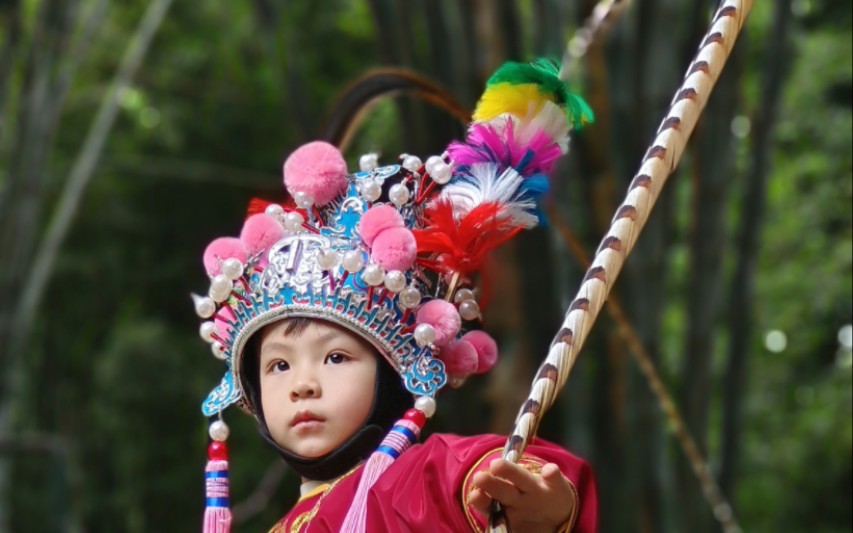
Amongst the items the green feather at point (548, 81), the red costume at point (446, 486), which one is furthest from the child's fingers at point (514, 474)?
the green feather at point (548, 81)

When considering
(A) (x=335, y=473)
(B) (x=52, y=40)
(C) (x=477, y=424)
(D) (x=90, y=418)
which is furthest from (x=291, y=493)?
(A) (x=335, y=473)

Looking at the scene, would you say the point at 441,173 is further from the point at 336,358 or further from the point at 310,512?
the point at 310,512

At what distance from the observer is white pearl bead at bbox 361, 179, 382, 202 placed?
7.30 feet

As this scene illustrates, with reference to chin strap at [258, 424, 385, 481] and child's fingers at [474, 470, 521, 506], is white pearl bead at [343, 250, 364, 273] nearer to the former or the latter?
chin strap at [258, 424, 385, 481]

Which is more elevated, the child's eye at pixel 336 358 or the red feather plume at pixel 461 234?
the red feather plume at pixel 461 234

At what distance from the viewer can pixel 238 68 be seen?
32.0 feet

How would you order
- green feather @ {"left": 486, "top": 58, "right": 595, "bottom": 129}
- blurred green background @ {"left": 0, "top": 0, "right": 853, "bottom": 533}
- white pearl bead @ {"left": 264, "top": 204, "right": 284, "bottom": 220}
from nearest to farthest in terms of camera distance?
green feather @ {"left": 486, "top": 58, "right": 595, "bottom": 129} → white pearl bead @ {"left": 264, "top": 204, "right": 284, "bottom": 220} → blurred green background @ {"left": 0, "top": 0, "right": 853, "bottom": 533}

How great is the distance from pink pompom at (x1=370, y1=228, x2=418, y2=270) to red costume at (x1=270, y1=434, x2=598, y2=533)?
26 centimetres

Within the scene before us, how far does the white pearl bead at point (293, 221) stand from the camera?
2.25 metres

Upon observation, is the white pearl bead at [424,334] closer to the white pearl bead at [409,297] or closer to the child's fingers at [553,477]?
the white pearl bead at [409,297]

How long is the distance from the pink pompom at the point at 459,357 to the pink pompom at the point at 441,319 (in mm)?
60

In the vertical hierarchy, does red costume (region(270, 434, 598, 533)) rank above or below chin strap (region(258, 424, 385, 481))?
below

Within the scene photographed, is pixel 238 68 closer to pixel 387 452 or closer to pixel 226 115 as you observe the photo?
pixel 226 115

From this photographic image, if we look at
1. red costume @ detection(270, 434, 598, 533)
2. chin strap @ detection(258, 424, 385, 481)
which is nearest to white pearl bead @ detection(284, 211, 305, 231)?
chin strap @ detection(258, 424, 385, 481)
